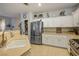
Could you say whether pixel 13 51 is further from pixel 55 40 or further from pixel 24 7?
pixel 55 40

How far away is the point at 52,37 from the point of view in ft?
6.56

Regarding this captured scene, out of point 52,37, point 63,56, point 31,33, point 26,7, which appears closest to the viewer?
point 63,56

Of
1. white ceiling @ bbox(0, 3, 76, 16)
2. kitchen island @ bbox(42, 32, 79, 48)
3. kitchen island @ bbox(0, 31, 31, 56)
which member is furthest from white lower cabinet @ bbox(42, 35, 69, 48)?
white ceiling @ bbox(0, 3, 76, 16)

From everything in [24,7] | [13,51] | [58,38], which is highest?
[24,7]

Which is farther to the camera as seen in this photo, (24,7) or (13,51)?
(24,7)

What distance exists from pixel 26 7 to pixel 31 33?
1.72ft

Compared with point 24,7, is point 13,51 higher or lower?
lower

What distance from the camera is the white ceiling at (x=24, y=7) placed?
150 centimetres

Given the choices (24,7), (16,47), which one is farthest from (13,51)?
(24,7)

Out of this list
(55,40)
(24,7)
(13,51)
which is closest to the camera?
(13,51)

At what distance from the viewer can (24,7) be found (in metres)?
1.59

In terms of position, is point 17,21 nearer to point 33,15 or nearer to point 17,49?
point 33,15

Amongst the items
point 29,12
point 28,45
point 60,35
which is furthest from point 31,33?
point 60,35

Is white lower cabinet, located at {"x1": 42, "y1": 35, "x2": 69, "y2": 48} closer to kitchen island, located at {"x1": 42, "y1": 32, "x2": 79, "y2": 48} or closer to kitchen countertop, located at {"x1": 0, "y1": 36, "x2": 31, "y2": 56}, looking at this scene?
kitchen island, located at {"x1": 42, "y1": 32, "x2": 79, "y2": 48}
